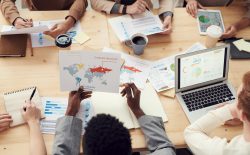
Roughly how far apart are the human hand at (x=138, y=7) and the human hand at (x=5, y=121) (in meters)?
0.88

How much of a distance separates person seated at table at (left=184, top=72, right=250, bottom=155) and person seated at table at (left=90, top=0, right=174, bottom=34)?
607mm

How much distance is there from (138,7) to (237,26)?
0.56 m

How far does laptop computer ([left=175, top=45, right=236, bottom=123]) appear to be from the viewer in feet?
4.81

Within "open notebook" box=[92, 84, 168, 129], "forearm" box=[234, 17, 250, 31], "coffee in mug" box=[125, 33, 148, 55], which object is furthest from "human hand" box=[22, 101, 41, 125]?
"forearm" box=[234, 17, 250, 31]

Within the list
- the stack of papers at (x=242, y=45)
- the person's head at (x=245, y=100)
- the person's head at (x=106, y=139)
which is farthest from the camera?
the stack of papers at (x=242, y=45)

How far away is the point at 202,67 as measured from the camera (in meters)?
1.50

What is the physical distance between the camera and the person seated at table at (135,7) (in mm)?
1848

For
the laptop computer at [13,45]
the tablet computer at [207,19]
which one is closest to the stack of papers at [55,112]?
the laptop computer at [13,45]

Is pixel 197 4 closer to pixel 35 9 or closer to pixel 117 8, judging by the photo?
pixel 117 8

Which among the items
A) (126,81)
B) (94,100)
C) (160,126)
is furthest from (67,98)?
(160,126)

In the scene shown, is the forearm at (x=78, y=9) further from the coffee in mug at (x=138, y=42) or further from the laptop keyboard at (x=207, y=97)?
the laptop keyboard at (x=207, y=97)

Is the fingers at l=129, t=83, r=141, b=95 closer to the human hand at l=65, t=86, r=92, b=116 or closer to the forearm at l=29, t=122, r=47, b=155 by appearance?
the human hand at l=65, t=86, r=92, b=116

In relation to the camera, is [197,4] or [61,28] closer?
[61,28]

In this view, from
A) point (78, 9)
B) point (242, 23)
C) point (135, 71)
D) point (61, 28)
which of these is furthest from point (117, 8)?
point (242, 23)
